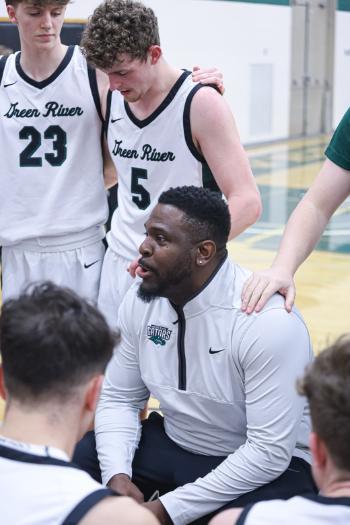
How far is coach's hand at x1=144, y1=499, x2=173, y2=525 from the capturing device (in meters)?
2.66

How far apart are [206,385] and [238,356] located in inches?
5.7

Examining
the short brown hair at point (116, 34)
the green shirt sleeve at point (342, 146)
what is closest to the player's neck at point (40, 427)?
the green shirt sleeve at point (342, 146)

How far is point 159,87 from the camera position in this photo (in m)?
3.18

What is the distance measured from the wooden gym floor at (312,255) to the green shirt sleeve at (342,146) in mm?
616

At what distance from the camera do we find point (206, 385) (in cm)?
277

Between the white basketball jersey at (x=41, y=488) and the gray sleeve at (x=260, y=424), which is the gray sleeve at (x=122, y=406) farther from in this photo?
the white basketball jersey at (x=41, y=488)

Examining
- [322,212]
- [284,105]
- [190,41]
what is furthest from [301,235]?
[284,105]

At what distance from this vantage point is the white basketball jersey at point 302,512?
5.23ft

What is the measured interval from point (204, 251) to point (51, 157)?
0.92 m

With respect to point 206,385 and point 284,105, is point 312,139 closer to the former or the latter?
point 284,105

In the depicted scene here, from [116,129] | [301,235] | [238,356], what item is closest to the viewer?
[238,356]

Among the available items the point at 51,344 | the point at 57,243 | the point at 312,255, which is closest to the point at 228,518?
the point at 51,344

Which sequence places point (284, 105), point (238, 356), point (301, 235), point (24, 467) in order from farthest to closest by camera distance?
point (284, 105) < point (301, 235) < point (238, 356) < point (24, 467)

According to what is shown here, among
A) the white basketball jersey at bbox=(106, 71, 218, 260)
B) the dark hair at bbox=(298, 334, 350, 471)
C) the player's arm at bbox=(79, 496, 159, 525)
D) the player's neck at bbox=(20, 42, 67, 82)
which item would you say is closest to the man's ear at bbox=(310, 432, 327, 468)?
the dark hair at bbox=(298, 334, 350, 471)
